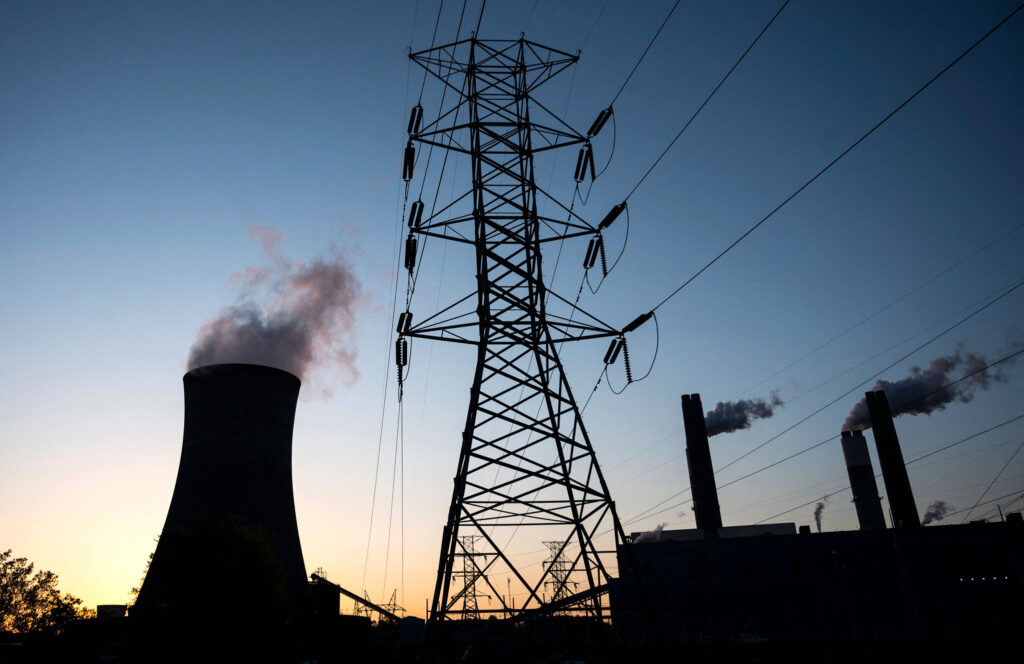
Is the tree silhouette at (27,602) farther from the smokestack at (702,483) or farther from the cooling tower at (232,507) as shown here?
the smokestack at (702,483)

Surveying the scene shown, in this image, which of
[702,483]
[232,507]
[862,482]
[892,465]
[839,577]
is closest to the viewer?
[232,507]

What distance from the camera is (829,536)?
127 ft

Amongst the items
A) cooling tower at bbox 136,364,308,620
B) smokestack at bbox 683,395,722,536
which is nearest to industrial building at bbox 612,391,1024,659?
smokestack at bbox 683,395,722,536

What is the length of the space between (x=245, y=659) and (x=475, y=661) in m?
15.1

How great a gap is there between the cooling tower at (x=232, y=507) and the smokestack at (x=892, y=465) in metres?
34.4

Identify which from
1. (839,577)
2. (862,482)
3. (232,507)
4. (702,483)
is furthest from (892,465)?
(232,507)

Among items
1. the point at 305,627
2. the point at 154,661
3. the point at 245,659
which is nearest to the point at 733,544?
the point at 305,627

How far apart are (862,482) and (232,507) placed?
50.2 meters

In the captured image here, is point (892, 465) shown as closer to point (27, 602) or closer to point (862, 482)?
point (862, 482)

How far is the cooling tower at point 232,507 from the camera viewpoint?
73.8 ft

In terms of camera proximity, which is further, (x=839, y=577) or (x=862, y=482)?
(x=862, y=482)

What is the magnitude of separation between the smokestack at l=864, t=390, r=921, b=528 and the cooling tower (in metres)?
34.4

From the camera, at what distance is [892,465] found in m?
39.9

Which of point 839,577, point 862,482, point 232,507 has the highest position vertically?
point 862,482
